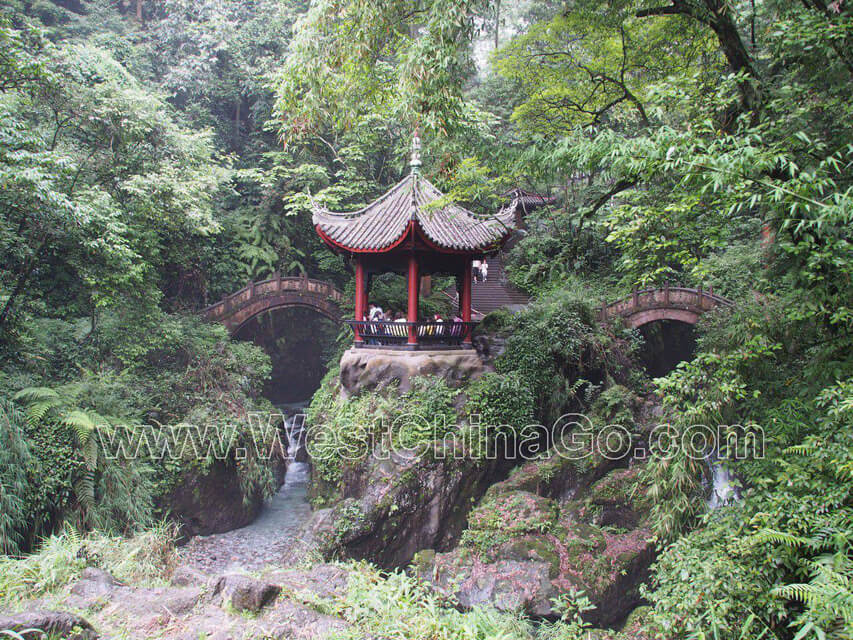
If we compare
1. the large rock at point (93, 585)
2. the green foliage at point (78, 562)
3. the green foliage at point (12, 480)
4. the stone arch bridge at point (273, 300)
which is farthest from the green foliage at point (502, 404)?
the stone arch bridge at point (273, 300)

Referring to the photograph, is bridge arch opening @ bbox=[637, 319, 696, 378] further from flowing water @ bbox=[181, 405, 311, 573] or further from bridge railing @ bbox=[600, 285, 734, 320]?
flowing water @ bbox=[181, 405, 311, 573]

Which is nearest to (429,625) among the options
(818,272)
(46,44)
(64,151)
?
(818,272)

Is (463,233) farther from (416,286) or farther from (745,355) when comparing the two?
(745,355)

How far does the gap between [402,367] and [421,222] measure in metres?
2.60

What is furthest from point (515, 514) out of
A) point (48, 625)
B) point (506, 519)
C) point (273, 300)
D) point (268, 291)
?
point (268, 291)

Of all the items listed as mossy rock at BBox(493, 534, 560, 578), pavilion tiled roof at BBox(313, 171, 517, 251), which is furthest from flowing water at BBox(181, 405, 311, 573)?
pavilion tiled roof at BBox(313, 171, 517, 251)

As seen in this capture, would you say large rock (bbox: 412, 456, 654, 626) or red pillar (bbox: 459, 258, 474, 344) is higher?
red pillar (bbox: 459, 258, 474, 344)

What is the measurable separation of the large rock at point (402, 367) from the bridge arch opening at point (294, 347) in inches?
285

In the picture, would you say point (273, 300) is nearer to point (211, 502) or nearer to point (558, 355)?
point (211, 502)

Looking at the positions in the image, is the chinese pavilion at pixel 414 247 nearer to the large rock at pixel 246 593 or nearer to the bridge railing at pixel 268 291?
the bridge railing at pixel 268 291

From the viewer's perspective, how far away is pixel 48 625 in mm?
2682

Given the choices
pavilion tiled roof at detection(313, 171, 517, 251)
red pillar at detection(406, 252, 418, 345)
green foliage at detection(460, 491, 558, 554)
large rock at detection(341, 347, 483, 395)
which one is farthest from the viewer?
red pillar at detection(406, 252, 418, 345)

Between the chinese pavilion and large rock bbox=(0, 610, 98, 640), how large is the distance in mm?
6677

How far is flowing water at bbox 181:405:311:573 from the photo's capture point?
8156 mm
